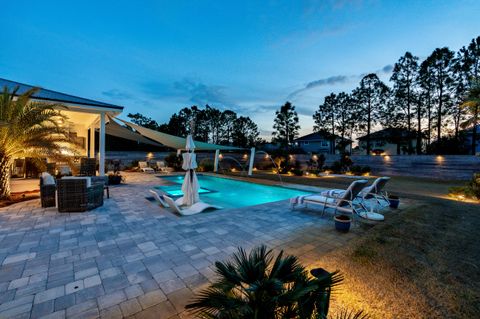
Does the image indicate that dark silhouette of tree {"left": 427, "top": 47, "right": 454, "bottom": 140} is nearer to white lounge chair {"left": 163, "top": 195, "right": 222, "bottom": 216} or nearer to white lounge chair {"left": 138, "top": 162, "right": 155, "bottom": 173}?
white lounge chair {"left": 163, "top": 195, "right": 222, "bottom": 216}

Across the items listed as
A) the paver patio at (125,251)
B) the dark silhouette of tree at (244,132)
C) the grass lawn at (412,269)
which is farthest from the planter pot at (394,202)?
the dark silhouette of tree at (244,132)

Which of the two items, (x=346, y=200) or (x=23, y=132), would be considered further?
(x=23, y=132)

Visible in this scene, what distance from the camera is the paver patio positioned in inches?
85.8

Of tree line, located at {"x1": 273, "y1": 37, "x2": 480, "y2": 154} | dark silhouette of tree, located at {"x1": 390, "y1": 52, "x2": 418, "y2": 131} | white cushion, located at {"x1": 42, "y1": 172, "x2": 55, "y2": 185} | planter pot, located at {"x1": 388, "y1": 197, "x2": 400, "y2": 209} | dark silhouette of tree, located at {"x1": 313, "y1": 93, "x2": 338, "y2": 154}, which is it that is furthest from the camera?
dark silhouette of tree, located at {"x1": 313, "y1": 93, "x2": 338, "y2": 154}

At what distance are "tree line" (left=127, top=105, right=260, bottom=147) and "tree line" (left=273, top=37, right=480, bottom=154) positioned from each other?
15531 mm

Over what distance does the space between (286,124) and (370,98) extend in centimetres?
1032

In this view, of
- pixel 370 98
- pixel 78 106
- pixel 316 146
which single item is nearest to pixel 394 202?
pixel 78 106

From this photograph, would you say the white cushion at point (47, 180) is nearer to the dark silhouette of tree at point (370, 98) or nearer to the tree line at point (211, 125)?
the dark silhouette of tree at point (370, 98)

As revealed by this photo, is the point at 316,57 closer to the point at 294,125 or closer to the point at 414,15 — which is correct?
the point at 414,15

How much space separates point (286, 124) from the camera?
99.0 ft

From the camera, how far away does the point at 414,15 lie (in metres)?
9.57

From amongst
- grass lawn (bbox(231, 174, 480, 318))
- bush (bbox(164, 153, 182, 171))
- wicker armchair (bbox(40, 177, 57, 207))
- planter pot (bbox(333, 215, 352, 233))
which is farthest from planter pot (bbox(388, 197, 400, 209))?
bush (bbox(164, 153, 182, 171))

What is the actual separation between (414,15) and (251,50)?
1053 centimetres

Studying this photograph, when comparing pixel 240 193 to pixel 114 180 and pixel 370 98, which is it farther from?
pixel 370 98
